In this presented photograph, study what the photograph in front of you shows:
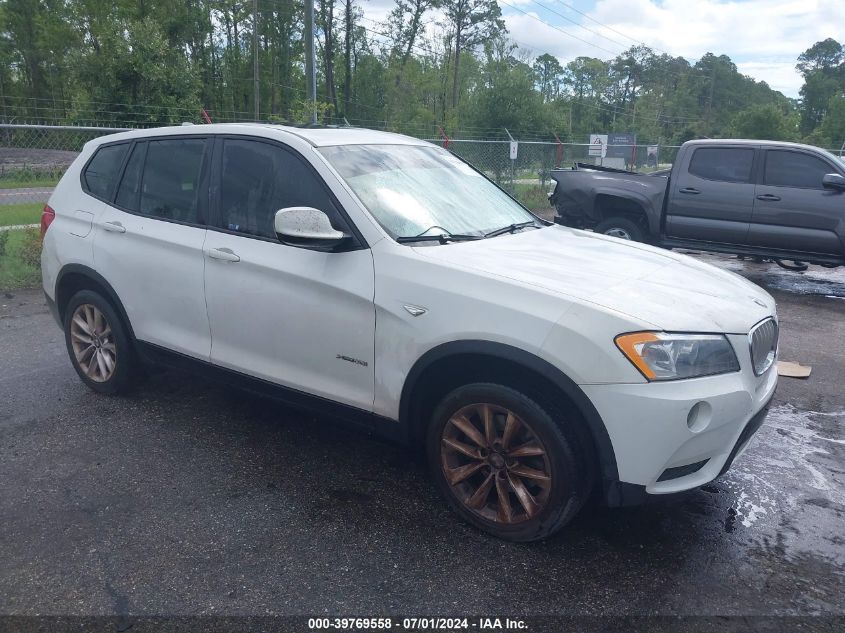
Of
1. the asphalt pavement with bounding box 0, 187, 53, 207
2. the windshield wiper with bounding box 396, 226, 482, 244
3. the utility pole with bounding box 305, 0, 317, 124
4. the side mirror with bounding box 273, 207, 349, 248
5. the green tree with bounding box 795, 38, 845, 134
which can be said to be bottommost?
the asphalt pavement with bounding box 0, 187, 53, 207

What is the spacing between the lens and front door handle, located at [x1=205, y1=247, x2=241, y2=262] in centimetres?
372

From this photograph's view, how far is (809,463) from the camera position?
3.97 m

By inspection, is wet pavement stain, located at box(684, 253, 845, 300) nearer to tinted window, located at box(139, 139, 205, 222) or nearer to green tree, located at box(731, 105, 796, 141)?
tinted window, located at box(139, 139, 205, 222)

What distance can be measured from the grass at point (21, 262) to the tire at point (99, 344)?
4194 mm

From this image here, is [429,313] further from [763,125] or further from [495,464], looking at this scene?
[763,125]

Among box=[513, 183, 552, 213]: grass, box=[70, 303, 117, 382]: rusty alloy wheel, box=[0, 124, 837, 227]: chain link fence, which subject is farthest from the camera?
box=[513, 183, 552, 213]: grass

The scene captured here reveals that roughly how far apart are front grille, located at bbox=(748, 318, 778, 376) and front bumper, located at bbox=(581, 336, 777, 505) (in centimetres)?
17

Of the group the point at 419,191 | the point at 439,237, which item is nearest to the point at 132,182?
the point at 419,191

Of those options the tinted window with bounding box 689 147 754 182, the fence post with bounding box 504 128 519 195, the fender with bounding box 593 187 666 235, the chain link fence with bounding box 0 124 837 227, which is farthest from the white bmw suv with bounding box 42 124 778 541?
the fence post with bounding box 504 128 519 195

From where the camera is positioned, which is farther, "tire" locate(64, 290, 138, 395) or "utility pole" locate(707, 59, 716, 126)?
"utility pole" locate(707, 59, 716, 126)

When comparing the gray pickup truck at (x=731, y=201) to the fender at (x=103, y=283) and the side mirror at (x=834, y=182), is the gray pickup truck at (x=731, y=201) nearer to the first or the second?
the side mirror at (x=834, y=182)

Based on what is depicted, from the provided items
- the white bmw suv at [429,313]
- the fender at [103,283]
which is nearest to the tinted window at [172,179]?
the white bmw suv at [429,313]

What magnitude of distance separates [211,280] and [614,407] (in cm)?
230

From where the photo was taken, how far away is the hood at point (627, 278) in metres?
2.85
